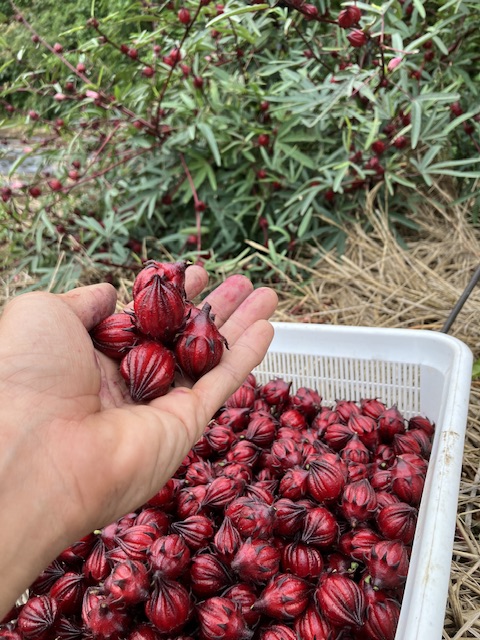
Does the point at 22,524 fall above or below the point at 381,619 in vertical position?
above

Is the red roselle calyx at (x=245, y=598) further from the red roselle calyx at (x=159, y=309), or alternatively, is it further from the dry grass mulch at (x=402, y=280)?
the dry grass mulch at (x=402, y=280)

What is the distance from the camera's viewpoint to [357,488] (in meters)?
1.05

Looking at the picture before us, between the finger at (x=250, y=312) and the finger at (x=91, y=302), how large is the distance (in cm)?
24

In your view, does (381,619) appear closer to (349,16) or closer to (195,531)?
(195,531)

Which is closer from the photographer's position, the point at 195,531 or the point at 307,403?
the point at 195,531

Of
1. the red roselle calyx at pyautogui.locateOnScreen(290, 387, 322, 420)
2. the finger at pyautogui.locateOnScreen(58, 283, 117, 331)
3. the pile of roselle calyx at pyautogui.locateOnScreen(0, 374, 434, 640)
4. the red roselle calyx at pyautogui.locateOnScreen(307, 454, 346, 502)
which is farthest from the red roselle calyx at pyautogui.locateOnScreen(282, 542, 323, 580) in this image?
the finger at pyautogui.locateOnScreen(58, 283, 117, 331)

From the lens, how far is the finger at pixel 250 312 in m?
1.22

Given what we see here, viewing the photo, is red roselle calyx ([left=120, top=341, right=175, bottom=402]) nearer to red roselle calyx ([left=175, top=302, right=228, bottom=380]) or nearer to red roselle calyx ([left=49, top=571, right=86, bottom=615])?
red roselle calyx ([left=175, top=302, right=228, bottom=380])

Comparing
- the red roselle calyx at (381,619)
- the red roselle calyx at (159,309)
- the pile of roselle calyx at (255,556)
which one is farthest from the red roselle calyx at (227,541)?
the red roselle calyx at (159,309)

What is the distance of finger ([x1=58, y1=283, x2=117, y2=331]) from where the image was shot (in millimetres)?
1068

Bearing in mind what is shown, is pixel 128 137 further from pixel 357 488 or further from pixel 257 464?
pixel 357 488

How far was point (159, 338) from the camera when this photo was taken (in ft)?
3.50

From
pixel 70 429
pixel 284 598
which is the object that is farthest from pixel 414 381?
pixel 70 429

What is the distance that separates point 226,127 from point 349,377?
1.17 meters
